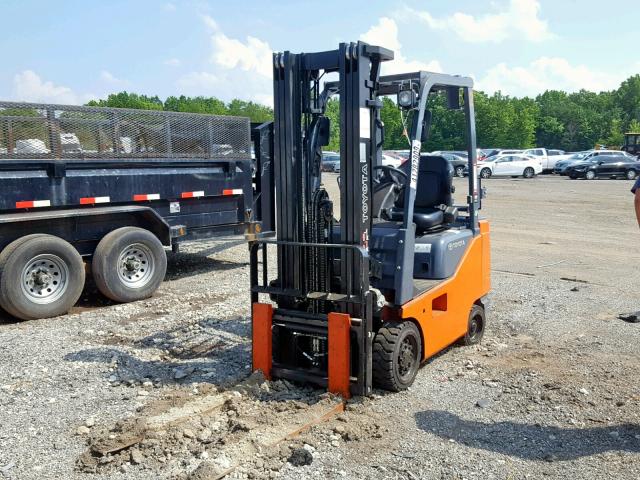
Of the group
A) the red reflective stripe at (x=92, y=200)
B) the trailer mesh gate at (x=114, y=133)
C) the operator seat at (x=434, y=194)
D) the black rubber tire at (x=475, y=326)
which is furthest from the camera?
the red reflective stripe at (x=92, y=200)

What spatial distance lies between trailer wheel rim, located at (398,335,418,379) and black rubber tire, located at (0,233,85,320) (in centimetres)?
464

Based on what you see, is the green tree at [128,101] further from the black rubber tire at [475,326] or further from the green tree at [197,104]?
the black rubber tire at [475,326]

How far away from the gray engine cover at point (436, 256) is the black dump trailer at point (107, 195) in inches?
174

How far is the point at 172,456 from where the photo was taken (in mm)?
4398

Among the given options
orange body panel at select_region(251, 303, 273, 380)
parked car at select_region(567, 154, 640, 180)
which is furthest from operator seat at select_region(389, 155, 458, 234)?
parked car at select_region(567, 154, 640, 180)

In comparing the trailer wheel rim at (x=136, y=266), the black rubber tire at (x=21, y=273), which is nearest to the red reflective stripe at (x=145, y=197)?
the trailer wheel rim at (x=136, y=266)

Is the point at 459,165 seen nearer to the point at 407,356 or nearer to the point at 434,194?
the point at 434,194

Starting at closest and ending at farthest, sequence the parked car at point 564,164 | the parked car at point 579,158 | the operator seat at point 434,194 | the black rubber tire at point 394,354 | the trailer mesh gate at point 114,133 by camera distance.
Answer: the black rubber tire at point 394,354 < the operator seat at point 434,194 < the trailer mesh gate at point 114,133 < the parked car at point 579,158 < the parked car at point 564,164

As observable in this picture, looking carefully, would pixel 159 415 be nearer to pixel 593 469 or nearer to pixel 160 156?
pixel 593 469

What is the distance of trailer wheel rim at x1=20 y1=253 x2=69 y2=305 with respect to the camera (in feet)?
26.4

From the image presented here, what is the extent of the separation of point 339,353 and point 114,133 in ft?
17.6

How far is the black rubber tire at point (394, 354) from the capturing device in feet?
17.3

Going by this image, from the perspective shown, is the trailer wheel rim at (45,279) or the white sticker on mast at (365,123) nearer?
the white sticker on mast at (365,123)

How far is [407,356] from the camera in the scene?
219 inches
